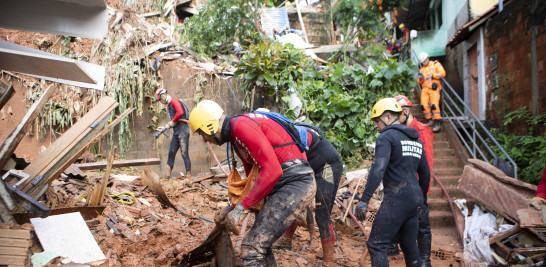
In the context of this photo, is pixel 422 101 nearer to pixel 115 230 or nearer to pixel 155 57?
pixel 155 57

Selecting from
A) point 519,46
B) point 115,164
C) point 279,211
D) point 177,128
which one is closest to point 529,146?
point 519,46

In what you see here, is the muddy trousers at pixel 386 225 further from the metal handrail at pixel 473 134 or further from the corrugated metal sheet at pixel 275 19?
the corrugated metal sheet at pixel 275 19

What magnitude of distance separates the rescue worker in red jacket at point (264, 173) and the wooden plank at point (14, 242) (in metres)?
1.46

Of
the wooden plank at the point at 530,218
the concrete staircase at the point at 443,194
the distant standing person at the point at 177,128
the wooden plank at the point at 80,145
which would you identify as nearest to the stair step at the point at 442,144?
the concrete staircase at the point at 443,194

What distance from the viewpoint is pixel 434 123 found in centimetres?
941

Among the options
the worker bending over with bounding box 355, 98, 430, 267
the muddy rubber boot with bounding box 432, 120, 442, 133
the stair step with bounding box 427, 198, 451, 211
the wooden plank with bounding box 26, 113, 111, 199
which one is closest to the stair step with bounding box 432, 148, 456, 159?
the muddy rubber boot with bounding box 432, 120, 442, 133

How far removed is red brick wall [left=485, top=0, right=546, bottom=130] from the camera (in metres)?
6.85

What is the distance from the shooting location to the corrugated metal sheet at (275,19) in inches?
557

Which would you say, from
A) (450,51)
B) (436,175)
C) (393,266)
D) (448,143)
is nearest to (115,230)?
(393,266)

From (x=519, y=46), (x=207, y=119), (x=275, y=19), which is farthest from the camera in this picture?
(x=275, y=19)

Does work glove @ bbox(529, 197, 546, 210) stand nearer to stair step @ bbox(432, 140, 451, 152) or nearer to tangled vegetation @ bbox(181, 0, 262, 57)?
stair step @ bbox(432, 140, 451, 152)

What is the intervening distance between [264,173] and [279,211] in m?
0.37

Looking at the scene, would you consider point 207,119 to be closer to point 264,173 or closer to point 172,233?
point 264,173

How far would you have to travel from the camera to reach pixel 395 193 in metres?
3.36
